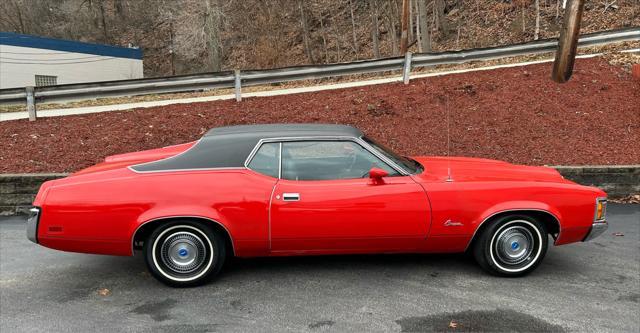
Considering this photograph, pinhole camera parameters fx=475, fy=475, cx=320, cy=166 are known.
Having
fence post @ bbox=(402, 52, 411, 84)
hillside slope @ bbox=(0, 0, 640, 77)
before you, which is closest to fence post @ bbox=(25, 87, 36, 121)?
fence post @ bbox=(402, 52, 411, 84)

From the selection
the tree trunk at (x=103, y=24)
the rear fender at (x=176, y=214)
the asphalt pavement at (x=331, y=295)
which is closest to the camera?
the asphalt pavement at (x=331, y=295)

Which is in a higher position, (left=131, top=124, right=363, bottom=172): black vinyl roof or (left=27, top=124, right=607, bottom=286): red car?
(left=131, top=124, right=363, bottom=172): black vinyl roof

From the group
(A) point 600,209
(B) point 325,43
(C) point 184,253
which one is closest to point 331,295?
(C) point 184,253

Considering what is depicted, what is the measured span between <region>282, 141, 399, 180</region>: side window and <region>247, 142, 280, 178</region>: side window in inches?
2.4

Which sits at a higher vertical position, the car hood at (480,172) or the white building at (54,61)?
the white building at (54,61)

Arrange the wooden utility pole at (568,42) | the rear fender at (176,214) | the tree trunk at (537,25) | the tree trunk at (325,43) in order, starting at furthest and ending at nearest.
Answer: the tree trunk at (325,43) → the tree trunk at (537,25) → the wooden utility pole at (568,42) → the rear fender at (176,214)

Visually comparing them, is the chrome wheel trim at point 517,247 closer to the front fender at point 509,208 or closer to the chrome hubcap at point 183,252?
the front fender at point 509,208

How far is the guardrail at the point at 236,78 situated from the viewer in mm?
9727

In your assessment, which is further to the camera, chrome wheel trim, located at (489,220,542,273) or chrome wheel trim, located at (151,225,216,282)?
chrome wheel trim, located at (489,220,542,273)

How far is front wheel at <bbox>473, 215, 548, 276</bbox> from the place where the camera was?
4066 millimetres

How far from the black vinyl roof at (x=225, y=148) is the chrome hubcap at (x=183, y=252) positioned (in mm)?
581

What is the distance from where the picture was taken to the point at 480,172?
4.32 metres

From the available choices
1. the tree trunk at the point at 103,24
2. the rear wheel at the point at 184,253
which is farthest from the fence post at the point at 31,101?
the tree trunk at the point at 103,24

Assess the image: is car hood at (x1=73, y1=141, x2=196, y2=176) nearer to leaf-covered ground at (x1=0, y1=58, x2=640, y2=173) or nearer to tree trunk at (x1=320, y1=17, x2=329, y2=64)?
leaf-covered ground at (x1=0, y1=58, x2=640, y2=173)
